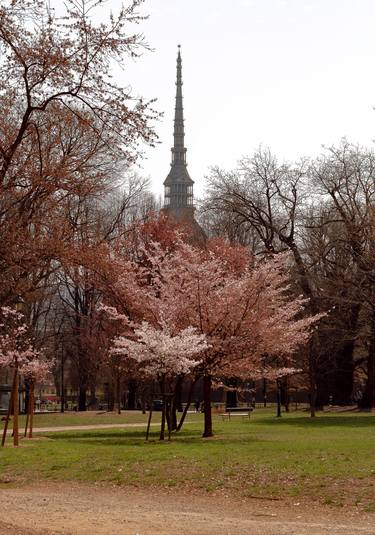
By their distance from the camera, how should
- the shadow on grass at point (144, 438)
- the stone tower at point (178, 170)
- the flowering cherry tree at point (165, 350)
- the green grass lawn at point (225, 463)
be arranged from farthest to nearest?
the stone tower at point (178, 170) < the shadow on grass at point (144, 438) < the flowering cherry tree at point (165, 350) < the green grass lawn at point (225, 463)

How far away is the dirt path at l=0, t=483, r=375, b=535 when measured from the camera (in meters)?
11.6

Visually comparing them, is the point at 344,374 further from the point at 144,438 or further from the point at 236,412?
the point at 144,438

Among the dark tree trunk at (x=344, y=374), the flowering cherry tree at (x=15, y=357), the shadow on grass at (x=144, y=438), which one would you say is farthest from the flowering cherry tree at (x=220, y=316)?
the dark tree trunk at (x=344, y=374)

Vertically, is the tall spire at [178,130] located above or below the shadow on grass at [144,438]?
above

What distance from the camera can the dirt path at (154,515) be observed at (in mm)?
11633

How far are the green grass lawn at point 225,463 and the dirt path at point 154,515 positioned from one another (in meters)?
0.68

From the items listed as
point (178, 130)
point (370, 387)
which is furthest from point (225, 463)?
point (178, 130)

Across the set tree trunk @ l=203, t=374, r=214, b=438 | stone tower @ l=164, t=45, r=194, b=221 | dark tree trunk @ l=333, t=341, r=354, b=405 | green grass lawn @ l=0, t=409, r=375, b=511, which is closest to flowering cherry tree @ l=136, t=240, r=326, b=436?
tree trunk @ l=203, t=374, r=214, b=438

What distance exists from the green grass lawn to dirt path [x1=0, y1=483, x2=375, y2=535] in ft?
2.24

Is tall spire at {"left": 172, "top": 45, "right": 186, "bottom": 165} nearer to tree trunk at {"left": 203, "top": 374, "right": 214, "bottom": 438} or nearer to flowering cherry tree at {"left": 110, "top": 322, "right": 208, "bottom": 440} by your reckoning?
tree trunk at {"left": 203, "top": 374, "right": 214, "bottom": 438}

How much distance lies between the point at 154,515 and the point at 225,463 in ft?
16.0

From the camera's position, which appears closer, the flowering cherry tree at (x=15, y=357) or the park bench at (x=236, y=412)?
the flowering cherry tree at (x=15, y=357)

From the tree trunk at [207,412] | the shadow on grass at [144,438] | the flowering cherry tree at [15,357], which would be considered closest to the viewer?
the shadow on grass at [144,438]

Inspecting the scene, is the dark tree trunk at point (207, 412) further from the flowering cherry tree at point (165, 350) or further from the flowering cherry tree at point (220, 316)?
the flowering cherry tree at point (165, 350)
